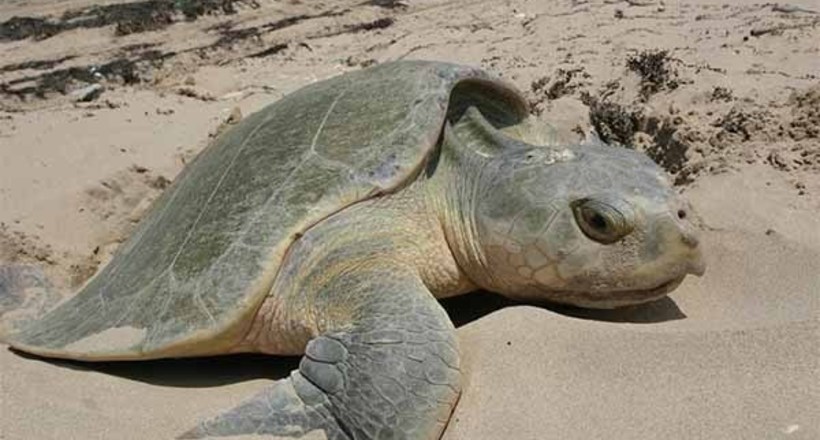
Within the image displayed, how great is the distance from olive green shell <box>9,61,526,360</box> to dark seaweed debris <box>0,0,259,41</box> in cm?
406

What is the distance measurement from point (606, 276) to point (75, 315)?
138 cm

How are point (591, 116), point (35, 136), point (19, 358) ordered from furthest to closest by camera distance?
point (35, 136) < point (591, 116) < point (19, 358)

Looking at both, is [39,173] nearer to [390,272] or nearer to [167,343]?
[167,343]

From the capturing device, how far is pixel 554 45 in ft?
14.7

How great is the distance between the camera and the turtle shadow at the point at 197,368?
2312 mm

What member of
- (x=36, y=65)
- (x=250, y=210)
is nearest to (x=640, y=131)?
(x=250, y=210)

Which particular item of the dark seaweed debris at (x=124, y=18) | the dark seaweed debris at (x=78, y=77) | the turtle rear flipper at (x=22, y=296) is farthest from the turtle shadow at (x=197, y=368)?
the dark seaweed debris at (x=124, y=18)

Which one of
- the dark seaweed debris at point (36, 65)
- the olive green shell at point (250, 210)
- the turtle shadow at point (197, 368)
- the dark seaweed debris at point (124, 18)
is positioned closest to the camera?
the olive green shell at point (250, 210)

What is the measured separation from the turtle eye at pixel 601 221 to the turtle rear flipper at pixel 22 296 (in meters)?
1.61

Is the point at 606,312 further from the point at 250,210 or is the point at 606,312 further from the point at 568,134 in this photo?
the point at 568,134

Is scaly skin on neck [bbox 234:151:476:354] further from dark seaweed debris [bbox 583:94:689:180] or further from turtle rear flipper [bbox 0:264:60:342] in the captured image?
dark seaweed debris [bbox 583:94:689:180]

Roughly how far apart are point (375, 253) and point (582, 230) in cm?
46

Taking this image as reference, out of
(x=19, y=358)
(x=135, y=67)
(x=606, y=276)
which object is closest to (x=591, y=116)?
(x=606, y=276)

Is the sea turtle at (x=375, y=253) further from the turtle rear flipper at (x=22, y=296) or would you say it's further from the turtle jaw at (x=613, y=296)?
the turtle rear flipper at (x=22, y=296)
